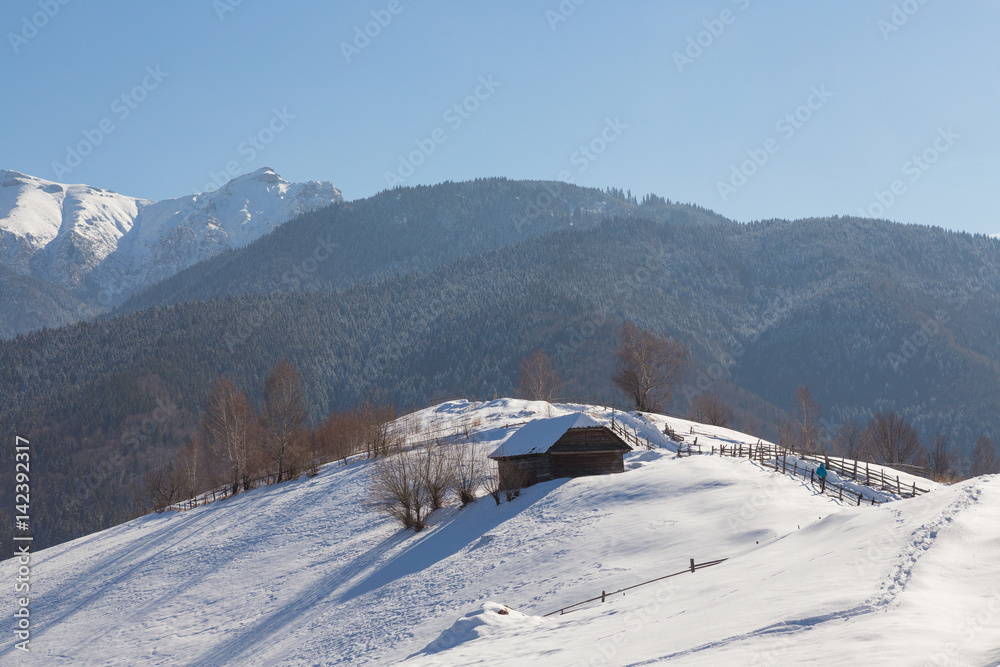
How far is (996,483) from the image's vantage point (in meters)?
26.3

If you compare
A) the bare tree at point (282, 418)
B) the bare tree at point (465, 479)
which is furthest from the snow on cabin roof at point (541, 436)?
the bare tree at point (282, 418)

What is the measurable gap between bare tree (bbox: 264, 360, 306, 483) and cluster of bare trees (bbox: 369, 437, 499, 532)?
2011cm

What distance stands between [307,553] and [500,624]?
23.9 m

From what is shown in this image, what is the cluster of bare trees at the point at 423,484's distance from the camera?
1681 inches

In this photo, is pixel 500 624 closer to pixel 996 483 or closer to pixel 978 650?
pixel 978 650

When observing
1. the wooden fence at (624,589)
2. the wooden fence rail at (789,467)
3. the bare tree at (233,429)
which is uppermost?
the bare tree at (233,429)

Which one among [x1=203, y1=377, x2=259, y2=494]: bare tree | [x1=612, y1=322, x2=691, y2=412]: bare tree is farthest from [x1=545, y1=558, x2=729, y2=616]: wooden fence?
[x1=612, y1=322, x2=691, y2=412]: bare tree

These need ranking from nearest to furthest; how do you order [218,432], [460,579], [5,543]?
1. [460,579]
2. [218,432]
3. [5,543]

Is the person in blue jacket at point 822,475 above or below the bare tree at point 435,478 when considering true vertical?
below

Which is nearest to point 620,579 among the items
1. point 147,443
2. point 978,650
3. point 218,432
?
point 978,650

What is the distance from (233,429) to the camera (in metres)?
64.0

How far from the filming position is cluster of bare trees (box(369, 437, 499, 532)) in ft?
140

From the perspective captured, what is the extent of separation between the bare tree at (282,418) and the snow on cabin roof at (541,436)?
24845mm

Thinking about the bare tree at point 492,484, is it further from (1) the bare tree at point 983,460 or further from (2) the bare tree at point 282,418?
(1) the bare tree at point 983,460
